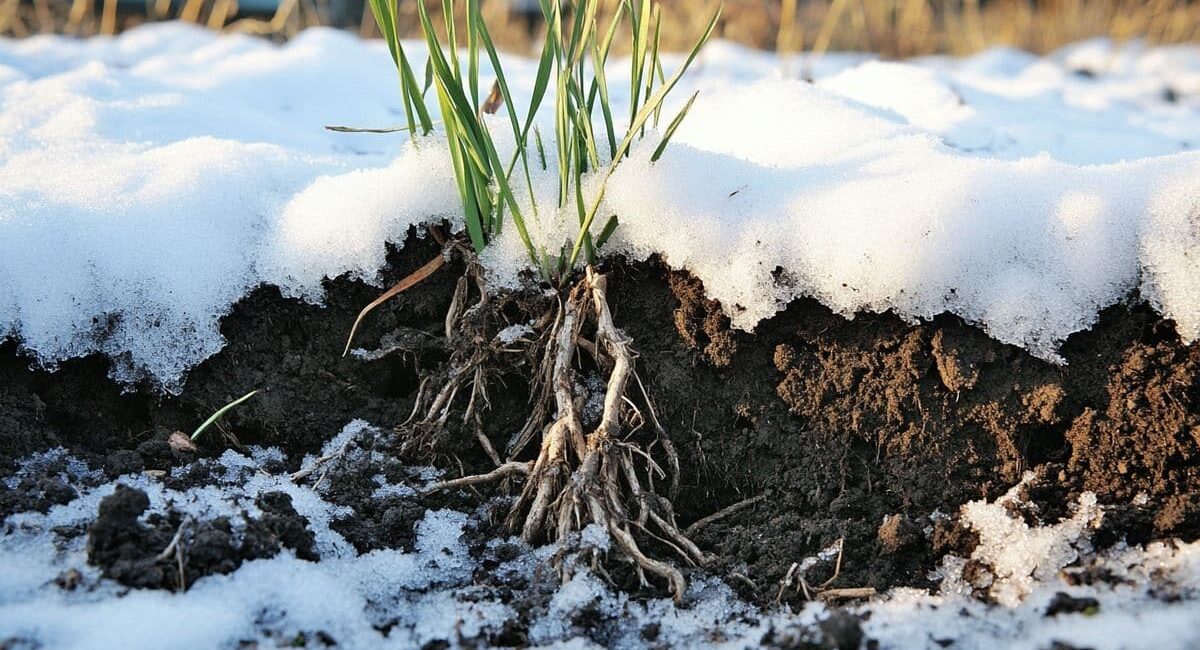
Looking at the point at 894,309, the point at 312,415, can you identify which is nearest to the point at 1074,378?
the point at 894,309

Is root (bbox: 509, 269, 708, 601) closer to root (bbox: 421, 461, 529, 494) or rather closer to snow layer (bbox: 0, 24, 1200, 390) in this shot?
root (bbox: 421, 461, 529, 494)

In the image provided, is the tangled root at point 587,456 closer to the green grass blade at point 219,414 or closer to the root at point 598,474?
the root at point 598,474

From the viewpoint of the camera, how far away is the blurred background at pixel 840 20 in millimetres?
3869

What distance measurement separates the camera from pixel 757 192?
152cm

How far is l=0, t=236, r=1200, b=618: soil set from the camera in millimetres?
1319

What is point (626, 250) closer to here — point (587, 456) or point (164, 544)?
point (587, 456)

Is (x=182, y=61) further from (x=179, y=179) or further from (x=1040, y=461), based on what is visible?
(x=1040, y=461)

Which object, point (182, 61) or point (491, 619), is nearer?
point (491, 619)

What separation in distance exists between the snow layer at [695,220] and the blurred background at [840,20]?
1.83m

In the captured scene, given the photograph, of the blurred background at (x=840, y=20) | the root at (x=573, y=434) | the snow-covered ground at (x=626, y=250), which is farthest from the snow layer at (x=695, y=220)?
the blurred background at (x=840, y=20)

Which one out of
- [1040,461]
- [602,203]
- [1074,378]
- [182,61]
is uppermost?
[182,61]

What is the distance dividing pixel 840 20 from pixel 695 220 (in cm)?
356

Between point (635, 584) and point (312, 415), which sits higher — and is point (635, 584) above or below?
below

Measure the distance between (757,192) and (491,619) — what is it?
79 centimetres
